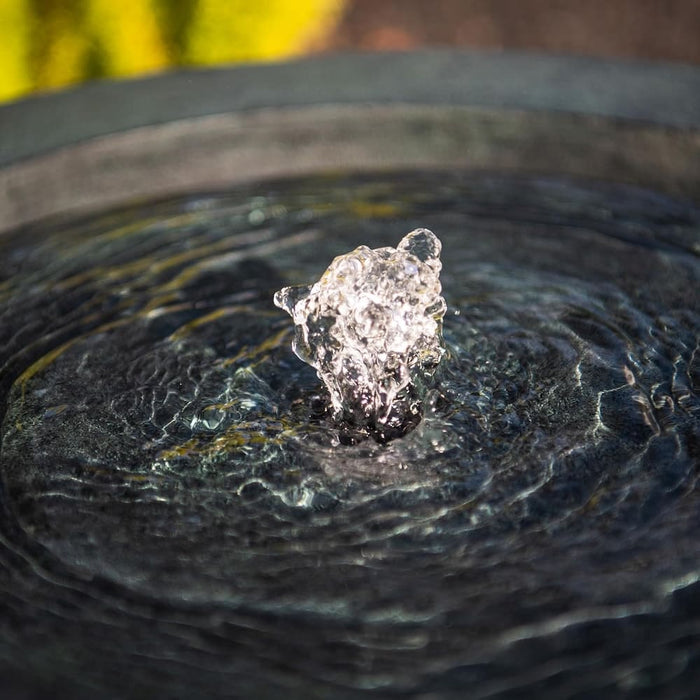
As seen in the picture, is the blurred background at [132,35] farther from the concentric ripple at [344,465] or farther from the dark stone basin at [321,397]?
the concentric ripple at [344,465]

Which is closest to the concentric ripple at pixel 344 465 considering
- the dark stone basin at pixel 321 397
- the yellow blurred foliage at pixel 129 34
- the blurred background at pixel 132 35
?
the dark stone basin at pixel 321 397

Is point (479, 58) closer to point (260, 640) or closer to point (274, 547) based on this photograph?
point (274, 547)

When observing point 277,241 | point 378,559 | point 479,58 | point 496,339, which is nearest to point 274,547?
point 378,559

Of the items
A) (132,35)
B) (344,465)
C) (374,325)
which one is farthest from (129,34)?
(344,465)

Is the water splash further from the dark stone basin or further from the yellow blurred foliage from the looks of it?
the yellow blurred foliage

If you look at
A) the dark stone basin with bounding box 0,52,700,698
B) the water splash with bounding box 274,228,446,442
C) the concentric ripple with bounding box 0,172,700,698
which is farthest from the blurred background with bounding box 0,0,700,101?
the water splash with bounding box 274,228,446,442

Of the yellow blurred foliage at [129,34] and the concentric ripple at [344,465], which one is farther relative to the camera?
the yellow blurred foliage at [129,34]
